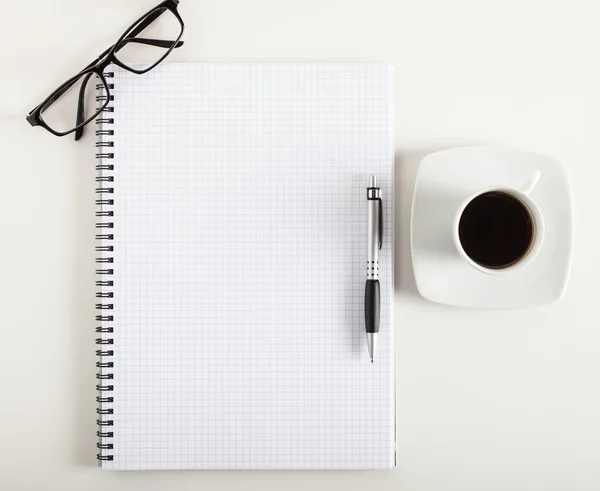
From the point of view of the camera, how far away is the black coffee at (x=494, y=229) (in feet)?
2.13

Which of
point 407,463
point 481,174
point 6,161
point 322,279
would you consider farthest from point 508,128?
point 6,161

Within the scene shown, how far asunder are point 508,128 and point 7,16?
2.35 feet

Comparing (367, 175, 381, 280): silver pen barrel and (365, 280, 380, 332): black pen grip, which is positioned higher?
(367, 175, 381, 280): silver pen barrel

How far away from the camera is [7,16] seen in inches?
29.5

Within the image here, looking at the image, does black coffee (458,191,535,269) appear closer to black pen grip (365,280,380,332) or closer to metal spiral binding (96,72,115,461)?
black pen grip (365,280,380,332)

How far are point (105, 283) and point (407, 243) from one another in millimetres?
422

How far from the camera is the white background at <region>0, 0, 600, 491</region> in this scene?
75 cm

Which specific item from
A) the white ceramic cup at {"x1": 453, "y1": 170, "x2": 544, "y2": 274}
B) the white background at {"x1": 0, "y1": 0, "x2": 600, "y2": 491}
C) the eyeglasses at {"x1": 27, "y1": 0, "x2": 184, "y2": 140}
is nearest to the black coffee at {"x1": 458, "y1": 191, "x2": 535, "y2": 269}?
the white ceramic cup at {"x1": 453, "y1": 170, "x2": 544, "y2": 274}

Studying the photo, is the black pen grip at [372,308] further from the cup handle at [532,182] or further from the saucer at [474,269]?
the cup handle at [532,182]

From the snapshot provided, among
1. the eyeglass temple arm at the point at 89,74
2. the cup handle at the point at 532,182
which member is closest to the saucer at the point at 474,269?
the cup handle at the point at 532,182

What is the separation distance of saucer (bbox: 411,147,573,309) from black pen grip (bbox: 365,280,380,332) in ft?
0.19

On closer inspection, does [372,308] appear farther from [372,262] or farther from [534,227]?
[534,227]

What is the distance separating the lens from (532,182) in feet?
2.27

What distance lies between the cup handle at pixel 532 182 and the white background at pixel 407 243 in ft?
0.22
